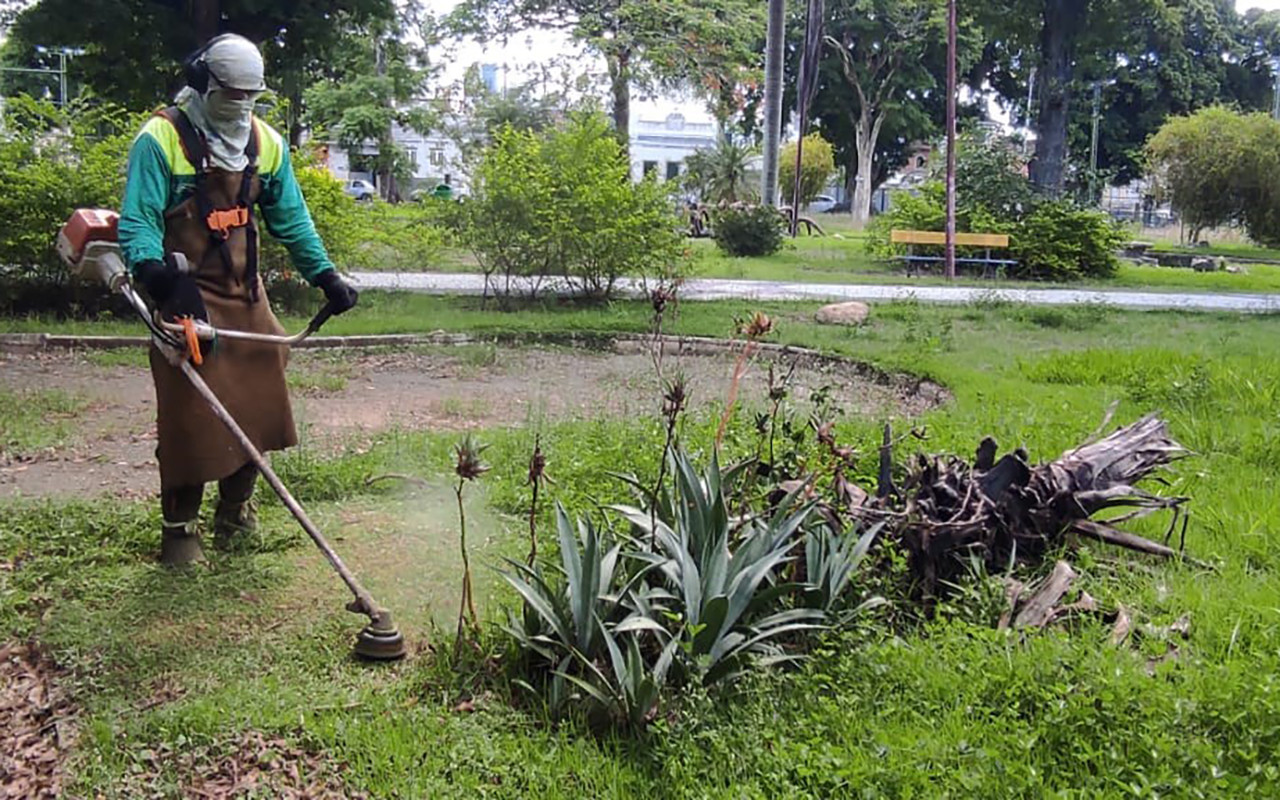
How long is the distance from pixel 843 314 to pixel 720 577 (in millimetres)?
9192

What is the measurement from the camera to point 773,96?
71.9 ft

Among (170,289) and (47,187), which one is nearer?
(170,289)

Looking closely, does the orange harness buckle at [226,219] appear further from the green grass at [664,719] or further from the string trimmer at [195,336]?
the green grass at [664,719]

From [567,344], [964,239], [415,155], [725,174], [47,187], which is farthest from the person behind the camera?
[415,155]

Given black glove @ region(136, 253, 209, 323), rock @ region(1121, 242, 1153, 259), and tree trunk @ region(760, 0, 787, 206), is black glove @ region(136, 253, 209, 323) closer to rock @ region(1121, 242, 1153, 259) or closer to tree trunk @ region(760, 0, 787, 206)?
tree trunk @ region(760, 0, 787, 206)

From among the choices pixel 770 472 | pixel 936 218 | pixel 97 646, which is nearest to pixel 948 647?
pixel 770 472

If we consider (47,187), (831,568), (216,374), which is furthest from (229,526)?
(47,187)

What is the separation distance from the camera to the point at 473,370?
30.1 feet

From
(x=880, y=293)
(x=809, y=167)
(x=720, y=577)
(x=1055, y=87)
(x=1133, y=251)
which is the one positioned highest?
(x=1055, y=87)

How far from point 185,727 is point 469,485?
95.6 inches

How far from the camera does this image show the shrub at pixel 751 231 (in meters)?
21.7

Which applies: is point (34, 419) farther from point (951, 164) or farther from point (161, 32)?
point (951, 164)

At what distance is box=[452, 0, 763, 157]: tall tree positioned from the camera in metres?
28.2

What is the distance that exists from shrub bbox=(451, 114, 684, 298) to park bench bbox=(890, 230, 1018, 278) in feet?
26.5
